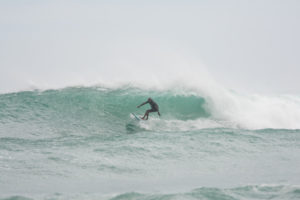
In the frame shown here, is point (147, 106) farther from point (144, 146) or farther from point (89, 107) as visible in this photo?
point (144, 146)

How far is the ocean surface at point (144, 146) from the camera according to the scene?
7.22 m

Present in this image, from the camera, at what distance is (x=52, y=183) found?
25.2ft

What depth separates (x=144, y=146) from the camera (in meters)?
10.9

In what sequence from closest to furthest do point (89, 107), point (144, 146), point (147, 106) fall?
point (144, 146) < point (89, 107) < point (147, 106)

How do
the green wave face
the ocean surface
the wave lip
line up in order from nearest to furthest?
the ocean surface, the green wave face, the wave lip

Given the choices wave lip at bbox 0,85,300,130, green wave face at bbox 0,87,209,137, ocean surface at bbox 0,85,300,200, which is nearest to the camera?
ocean surface at bbox 0,85,300,200

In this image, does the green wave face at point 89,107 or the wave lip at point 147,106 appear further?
the wave lip at point 147,106

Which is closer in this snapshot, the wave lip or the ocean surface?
the ocean surface

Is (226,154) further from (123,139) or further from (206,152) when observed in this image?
(123,139)

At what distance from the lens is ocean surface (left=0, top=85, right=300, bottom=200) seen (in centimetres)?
722

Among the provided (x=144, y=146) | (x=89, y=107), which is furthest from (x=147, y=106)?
(x=144, y=146)

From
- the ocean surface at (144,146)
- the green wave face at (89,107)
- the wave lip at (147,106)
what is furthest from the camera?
the wave lip at (147,106)

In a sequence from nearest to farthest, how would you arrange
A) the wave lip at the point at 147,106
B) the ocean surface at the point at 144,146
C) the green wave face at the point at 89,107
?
the ocean surface at the point at 144,146, the green wave face at the point at 89,107, the wave lip at the point at 147,106

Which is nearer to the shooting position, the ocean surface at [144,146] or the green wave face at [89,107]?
the ocean surface at [144,146]
